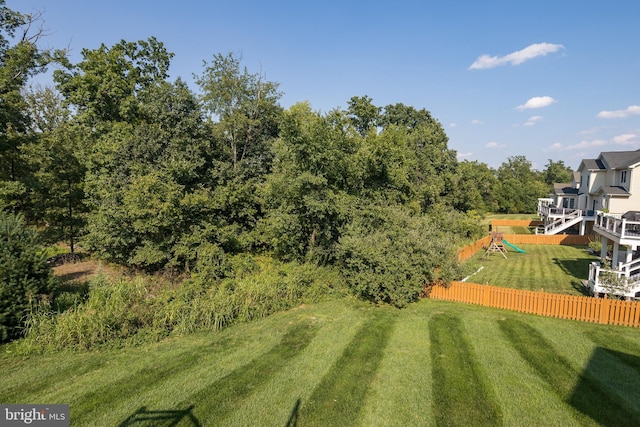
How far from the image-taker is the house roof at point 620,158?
93.3 feet

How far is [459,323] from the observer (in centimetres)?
1210

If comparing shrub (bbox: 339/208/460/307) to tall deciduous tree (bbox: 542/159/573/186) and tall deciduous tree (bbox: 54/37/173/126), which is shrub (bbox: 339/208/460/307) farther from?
tall deciduous tree (bbox: 542/159/573/186)

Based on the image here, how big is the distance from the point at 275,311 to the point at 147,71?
20554 millimetres

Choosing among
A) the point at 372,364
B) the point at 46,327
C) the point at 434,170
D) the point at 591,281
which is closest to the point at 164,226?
the point at 46,327

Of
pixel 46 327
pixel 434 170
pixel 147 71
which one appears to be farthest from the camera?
pixel 434 170

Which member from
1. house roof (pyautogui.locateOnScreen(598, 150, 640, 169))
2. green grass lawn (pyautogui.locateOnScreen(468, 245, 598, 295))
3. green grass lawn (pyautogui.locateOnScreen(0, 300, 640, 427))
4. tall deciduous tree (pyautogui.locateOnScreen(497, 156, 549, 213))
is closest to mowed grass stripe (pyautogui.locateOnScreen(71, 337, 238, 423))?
green grass lawn (pyautogui.locateOnScreen(0, 300, 640, 427))

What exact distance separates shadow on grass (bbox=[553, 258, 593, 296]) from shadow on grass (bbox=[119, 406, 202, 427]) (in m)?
17.6

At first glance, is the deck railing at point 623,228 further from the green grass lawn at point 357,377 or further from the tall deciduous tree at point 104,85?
the tall deciduous tree at point 104,85

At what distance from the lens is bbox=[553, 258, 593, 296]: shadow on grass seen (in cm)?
1709

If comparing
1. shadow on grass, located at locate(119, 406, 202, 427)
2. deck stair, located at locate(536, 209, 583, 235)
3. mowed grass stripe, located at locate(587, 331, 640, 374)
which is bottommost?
shadow on grass, located at locate(119, 406, 202, 427)

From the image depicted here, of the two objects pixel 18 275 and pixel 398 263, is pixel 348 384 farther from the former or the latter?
pixel 18 275

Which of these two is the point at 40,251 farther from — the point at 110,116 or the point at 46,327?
the point at 110,116

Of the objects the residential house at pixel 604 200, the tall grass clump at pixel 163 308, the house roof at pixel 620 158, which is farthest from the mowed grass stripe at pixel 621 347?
the house roof at pixel 620 158

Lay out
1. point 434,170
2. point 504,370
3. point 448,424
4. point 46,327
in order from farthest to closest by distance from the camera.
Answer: point 434,170, point 46,327, point 504,370, point 448,424
